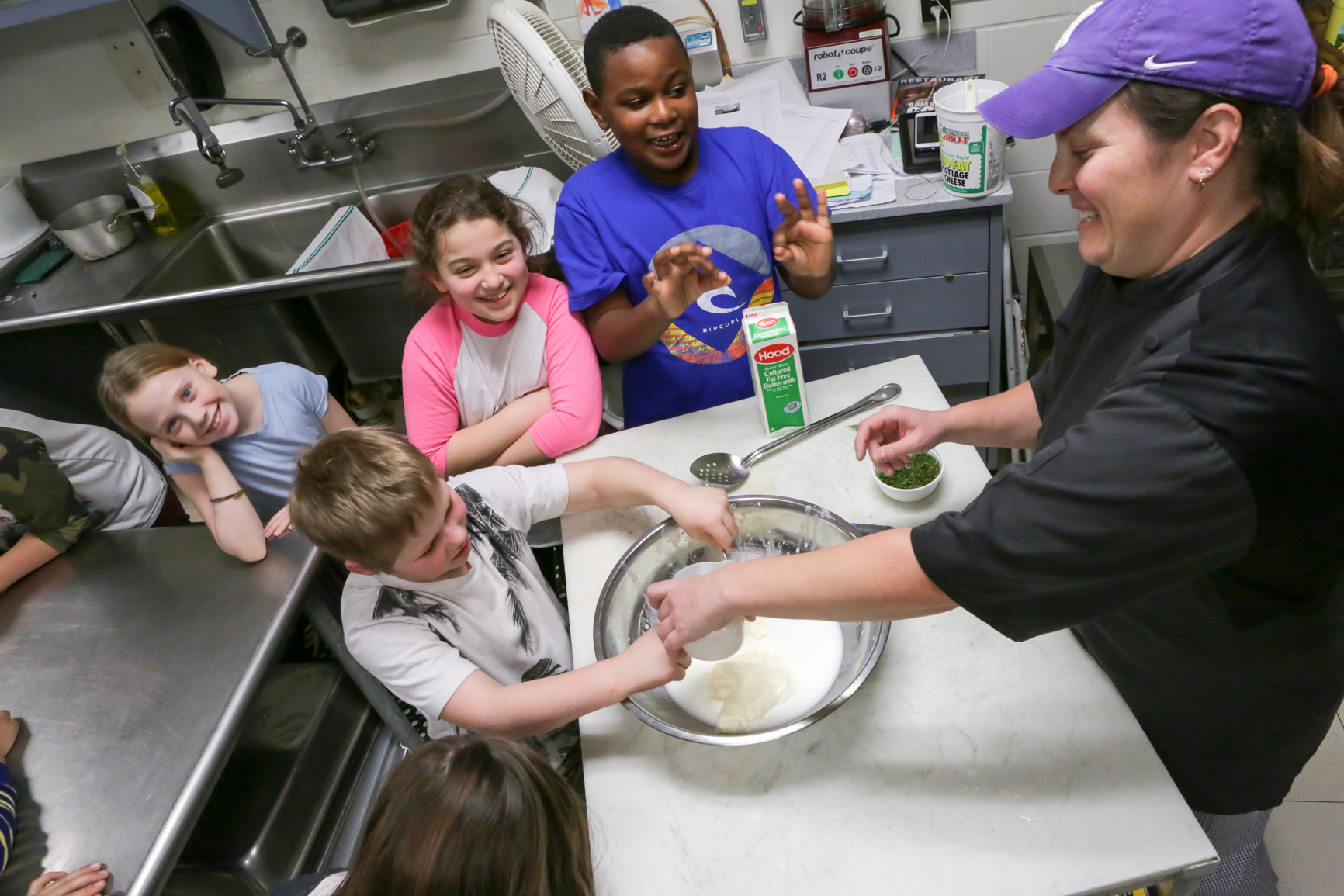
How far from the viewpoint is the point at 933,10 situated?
7.18ft

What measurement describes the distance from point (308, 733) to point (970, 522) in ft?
4.93

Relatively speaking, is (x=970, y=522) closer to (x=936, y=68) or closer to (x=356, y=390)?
(x=936, y=68)

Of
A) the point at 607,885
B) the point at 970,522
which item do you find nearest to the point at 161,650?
the point at 607,885

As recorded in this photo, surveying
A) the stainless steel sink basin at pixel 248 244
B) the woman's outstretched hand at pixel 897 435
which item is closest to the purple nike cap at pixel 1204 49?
the woman's outstretched hand at pixel 897 435

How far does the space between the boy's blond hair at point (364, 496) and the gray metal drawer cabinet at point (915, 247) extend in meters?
1.34

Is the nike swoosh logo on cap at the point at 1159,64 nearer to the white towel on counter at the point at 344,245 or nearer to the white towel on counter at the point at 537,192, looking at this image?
the white towel on counter at the point at 537,192

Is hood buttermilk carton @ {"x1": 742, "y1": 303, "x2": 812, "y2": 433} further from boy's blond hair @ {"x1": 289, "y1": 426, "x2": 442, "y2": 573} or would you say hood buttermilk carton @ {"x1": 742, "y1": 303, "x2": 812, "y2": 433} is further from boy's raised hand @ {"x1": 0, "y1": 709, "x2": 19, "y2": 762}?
boy's raised hand @ {"x1": 0, "y1": 709, "x2": 19, "y2": 762}

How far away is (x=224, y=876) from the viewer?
1.50 m

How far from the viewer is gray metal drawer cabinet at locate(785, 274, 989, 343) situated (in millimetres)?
2051

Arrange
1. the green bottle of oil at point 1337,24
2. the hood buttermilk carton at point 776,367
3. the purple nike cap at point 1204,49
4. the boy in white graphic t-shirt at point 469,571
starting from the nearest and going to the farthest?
the purple nike cap at point 1204,49
the boy in white graphic t-shirt at point 469,571
the hood buttermilk carton at point 776,367
the green bottle of oil at point 1337,24

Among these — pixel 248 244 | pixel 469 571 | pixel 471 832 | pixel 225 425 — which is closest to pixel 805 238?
pixel 469 571

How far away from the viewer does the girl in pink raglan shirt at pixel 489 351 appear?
1.46 metres

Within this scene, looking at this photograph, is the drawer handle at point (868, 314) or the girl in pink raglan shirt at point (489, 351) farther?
the drawer handle at point (868, 314)

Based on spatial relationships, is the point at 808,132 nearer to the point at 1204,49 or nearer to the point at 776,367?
the point at 776,367
